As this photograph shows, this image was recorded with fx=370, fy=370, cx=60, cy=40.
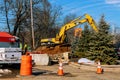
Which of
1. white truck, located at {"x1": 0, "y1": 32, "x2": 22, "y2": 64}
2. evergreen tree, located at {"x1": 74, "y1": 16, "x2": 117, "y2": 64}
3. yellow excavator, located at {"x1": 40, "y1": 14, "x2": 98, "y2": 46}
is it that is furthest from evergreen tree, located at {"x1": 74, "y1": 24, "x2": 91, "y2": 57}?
white truck, located at {"x1": 0, "y1": 32, "x2": 22, "y2": 64}

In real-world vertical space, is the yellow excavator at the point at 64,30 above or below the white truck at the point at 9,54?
above

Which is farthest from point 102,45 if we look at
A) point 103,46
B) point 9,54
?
point 9,54

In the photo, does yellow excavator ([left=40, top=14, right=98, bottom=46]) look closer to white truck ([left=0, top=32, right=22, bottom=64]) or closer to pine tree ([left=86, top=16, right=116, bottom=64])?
pine tree ([left=86, top=16, right=116, bottom=64])

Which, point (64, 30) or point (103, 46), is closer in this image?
point (103, 46)

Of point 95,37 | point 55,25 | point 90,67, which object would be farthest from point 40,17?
point 90,67

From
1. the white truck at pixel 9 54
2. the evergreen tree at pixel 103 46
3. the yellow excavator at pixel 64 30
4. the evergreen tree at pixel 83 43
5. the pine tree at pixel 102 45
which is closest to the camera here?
the white truck at pixel 9 54

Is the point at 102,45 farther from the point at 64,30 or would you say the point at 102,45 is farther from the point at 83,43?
the point at 64,30

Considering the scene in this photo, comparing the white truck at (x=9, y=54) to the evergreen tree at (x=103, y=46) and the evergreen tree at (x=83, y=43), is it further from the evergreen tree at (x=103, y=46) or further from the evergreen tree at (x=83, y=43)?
the evergreen tree at (x=83, y=43)

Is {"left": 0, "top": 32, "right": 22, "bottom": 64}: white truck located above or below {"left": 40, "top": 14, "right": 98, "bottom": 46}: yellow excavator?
below

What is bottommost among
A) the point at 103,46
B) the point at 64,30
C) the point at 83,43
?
the point at 103,46

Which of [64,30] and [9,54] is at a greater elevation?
[64,30]

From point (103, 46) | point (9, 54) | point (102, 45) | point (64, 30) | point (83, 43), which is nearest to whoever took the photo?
point (9, 54)

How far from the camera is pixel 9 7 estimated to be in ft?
221

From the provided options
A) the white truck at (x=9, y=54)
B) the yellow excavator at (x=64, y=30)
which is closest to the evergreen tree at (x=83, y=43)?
the yellow excavator at (x=64, y=30)
